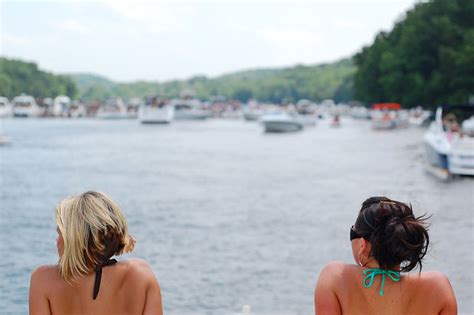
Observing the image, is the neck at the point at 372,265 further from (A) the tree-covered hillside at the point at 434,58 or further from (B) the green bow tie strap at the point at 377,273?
(A) the tree-covered hillside at the point at 434,58

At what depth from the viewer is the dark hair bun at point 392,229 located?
3316mm

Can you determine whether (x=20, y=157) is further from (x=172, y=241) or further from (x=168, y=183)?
(x=172, y=241)

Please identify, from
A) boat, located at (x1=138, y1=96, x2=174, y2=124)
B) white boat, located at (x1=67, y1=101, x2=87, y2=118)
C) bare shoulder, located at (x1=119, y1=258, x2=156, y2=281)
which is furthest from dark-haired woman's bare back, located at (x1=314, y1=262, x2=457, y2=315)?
white boat, located at (x1=67, y1=101, x2=87, y2=118)

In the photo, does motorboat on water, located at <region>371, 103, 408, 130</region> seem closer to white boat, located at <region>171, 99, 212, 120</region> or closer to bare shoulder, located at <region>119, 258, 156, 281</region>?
white boat, located at <region>171, 99, 212, 120</region>

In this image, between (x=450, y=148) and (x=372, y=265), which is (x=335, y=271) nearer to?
(x=372, y=265)

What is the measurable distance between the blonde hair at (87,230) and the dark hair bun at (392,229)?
100 cm

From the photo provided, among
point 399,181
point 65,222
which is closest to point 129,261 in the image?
point 65,222

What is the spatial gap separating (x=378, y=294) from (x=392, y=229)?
1.16 feet

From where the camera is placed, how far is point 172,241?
741 inches

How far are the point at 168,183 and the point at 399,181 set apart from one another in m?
9.30

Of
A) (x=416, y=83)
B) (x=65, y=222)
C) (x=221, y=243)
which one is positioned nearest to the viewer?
(x=65, y=222)

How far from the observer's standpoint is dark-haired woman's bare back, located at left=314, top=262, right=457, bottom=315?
11.5 feet

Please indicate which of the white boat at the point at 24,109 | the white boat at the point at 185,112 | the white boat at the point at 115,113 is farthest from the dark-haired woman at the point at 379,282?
the white boat at the point at 24,109

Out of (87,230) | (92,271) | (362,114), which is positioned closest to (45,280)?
(92,271)
